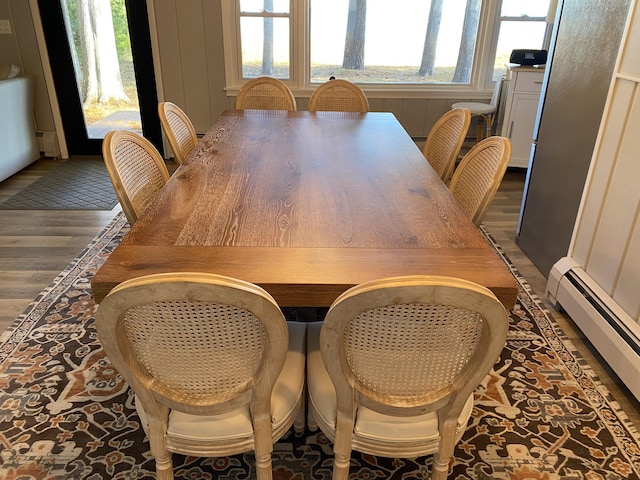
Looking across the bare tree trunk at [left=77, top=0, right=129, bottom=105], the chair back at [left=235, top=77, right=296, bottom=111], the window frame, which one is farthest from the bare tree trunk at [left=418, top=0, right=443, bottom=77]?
the bare tree trunk at [left=77, top=0, right=129, bottom=105]

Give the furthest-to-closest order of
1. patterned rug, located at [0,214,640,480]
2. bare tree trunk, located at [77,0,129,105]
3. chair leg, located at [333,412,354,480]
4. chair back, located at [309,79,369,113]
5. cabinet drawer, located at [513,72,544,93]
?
bare tree trunk, located at [77,0,129,105] → cabinet drawer, located at [513,72,544,93] → chair back, located at [309,79,369,113] → patterned rug, located at [0,214,640,480] → chair leg, located at [333,412,354,480]

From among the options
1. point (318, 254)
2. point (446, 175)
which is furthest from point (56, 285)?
point (446, 175)

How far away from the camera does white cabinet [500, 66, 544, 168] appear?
3.82 m

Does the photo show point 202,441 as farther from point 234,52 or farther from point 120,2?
point 120,2

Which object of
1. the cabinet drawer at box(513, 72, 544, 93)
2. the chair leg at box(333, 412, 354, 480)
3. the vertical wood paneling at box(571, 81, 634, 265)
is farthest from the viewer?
the cabinet drawer at box(513, 72, 544, 93)

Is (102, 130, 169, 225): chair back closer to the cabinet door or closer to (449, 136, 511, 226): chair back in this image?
(449, 136, 511, 226): chair back

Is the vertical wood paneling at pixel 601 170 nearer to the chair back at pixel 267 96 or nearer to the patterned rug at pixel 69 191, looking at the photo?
the chair back at pixel 267 96

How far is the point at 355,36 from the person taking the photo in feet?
14.1

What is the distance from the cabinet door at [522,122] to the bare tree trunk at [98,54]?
131 inches

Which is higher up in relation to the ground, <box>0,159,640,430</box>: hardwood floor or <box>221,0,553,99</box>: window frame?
<box>221,0,553,99</box>: window frame

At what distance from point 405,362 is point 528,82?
3454 mm

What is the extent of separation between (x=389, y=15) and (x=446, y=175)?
2522mm

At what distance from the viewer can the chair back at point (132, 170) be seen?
5.46 feet

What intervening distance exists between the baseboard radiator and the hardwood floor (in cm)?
7
